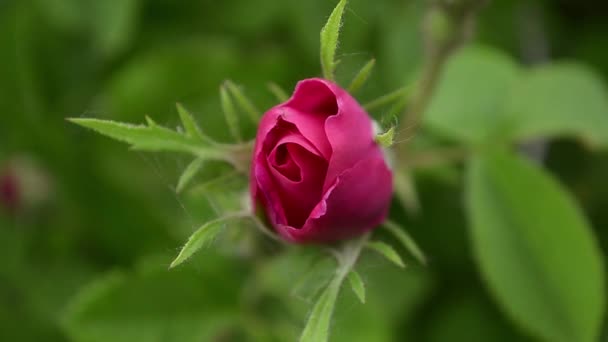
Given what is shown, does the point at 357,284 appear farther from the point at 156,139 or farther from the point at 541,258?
the point at 541,258

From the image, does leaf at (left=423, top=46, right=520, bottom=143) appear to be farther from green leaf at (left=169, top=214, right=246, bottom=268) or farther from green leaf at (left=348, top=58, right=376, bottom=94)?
green leaf at (left=169, top=214, right=246, bottom=268)

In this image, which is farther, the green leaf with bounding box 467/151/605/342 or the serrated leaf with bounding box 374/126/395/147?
the green leaf with bounding box 467/151/605/342

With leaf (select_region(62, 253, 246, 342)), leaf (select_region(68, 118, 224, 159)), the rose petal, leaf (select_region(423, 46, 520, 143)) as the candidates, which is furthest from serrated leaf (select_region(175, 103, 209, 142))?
leaf (select_region(423, 46, 520, 143))

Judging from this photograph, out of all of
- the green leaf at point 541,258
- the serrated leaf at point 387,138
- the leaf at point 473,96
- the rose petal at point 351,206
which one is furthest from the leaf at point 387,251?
the leaf at point 473,96

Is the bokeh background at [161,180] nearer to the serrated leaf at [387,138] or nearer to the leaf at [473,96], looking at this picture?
the leaf at [473,96]

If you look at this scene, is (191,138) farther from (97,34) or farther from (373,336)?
(97,34)

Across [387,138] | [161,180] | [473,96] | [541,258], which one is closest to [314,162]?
[387,138]
